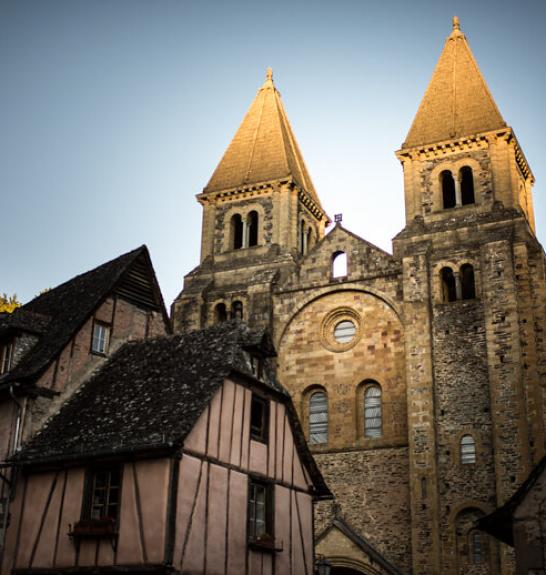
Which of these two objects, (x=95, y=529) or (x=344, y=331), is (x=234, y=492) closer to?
(x=95, y=529)

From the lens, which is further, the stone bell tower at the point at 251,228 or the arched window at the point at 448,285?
the stone bell tower at the point at 251,228

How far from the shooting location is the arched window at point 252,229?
39.2 meters

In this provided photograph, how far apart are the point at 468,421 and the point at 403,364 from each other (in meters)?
3.52

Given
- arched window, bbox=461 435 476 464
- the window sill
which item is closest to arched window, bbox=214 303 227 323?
arched window, bbox=461 435 476 464

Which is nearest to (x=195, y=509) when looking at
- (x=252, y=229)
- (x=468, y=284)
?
(x=468, y=284)

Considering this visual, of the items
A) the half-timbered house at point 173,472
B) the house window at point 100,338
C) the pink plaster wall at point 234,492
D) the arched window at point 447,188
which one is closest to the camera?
the half-timbered house at point 173,472

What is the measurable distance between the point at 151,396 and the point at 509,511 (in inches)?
300

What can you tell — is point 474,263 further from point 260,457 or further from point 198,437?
point 198,437

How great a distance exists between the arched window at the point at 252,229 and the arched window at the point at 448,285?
9.13 m

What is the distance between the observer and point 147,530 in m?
16.4

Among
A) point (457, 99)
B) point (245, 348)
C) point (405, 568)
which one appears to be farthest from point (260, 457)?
point (457, 99)

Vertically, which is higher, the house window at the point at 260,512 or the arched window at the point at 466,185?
the arched window at the point at 466,185

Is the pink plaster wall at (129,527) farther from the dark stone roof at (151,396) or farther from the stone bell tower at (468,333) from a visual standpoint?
the stone bell tower at (468,333)

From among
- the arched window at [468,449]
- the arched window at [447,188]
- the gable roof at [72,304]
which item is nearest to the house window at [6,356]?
the gable roof at [72,304]
